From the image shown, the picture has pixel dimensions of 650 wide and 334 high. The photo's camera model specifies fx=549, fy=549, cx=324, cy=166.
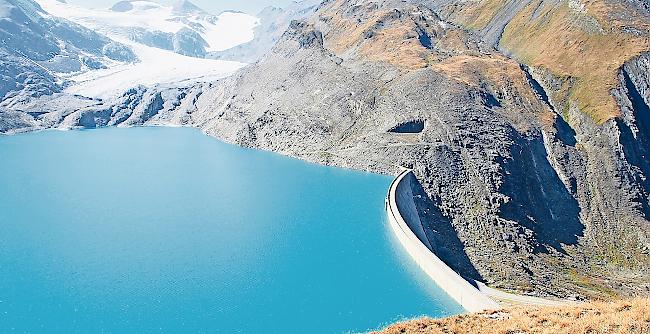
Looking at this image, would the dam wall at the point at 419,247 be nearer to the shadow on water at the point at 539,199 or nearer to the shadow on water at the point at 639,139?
the shadow on water at the point at 539,199

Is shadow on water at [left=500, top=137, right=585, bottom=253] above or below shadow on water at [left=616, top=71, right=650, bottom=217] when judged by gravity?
below

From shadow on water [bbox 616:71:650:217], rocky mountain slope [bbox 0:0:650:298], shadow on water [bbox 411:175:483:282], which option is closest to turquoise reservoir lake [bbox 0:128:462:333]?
shadow on water [bbox 411:175:483:282]

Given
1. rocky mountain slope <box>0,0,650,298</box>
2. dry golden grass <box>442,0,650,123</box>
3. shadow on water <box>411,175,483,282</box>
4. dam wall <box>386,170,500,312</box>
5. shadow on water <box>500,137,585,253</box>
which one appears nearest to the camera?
dam wall <box>386,170,500,312</box>

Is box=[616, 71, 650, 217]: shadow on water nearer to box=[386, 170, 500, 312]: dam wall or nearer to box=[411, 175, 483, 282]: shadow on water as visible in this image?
box=[411, 175, 483, 282]: shadow on water

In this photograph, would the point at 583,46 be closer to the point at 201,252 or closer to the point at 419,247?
the point at 419,247

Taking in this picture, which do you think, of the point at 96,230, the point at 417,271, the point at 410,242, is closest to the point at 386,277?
the point at 417,271

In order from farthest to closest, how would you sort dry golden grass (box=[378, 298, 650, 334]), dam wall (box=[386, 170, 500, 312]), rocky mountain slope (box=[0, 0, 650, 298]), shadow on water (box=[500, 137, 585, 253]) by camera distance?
shadow on water (box=[500, 137, 585, 253]) < rocky mountain slope (box=[0, 0, 650, 298]) < dam wall (box=[386, 170, 500, 312]) < dry golden grass (box=[378, 298, 650, 334])
